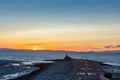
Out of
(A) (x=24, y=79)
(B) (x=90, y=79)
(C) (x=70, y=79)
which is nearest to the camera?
(B) (x=90, y=79)

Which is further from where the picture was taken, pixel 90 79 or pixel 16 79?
pixel 16 79

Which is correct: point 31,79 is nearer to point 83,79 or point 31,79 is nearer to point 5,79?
point 5,79

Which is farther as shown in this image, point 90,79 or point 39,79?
point 39,79

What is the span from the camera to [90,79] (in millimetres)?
33219

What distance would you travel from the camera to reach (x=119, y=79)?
136 ft

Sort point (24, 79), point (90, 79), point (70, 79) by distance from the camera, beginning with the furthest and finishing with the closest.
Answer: point (24, 79), point (70, 79), point (90, 79)

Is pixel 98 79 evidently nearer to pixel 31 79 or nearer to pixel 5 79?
pixel 31 79

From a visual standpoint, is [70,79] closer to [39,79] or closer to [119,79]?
[39,79]

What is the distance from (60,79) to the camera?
37875 mm

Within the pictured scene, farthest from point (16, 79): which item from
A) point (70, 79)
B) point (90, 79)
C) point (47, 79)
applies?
point (90, 79)

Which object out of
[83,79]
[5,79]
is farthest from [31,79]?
[83,79]

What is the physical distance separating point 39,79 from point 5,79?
4.43 metres

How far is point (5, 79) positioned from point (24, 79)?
2.74 metres

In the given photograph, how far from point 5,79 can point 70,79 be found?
8.78 m
